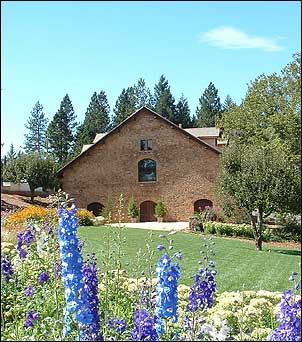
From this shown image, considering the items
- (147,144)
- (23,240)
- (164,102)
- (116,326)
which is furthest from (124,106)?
(116,326)

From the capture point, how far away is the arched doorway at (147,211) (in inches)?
1071

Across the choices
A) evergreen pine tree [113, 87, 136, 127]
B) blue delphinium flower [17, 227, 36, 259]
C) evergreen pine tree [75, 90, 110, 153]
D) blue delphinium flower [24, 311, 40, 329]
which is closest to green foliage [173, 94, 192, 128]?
evergreen pine tree [75, 90, 110, 153]

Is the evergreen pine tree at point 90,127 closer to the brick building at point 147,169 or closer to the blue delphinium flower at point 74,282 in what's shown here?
the brick building at point 147,169

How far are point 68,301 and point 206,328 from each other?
2.39 ft

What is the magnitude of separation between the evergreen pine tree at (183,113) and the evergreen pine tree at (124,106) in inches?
397

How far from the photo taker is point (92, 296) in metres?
3.12

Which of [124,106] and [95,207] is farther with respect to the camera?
[95,207]

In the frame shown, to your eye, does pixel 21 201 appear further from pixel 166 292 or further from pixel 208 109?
pixel 166 292

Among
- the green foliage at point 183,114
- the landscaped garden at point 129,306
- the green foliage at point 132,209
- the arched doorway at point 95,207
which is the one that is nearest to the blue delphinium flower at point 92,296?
the landscaped garden at point 129,306

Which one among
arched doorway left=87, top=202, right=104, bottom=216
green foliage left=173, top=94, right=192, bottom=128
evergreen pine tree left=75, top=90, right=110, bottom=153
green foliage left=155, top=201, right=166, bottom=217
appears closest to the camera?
green foliage left=155, top=201, right=166, bottom=217

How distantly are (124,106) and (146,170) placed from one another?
3410 millimetres

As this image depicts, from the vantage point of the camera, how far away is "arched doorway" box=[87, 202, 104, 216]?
90.4ft

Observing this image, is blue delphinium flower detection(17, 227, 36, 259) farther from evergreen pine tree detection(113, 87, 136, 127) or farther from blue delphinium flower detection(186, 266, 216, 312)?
evergreen pine tree detection(113, 87, 136, 127)

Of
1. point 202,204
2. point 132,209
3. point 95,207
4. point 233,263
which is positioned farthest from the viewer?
point 95,207
